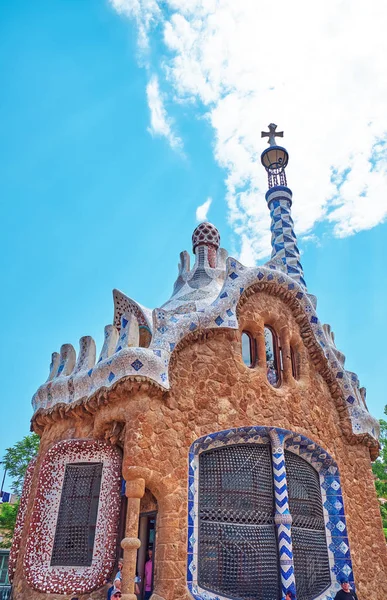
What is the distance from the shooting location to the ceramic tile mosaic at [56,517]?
17.3 ft

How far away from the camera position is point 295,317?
25.8 ft

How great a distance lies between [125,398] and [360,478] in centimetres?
453

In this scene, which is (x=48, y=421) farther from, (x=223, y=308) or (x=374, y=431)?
(x=374, y=431)

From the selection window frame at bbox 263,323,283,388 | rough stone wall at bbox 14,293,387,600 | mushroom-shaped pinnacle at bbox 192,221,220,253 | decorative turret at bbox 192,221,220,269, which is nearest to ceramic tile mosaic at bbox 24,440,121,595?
rough stone wall at bbox 14,293,387,600

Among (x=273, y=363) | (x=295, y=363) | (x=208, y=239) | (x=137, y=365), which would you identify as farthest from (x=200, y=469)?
(x=208, y=239)

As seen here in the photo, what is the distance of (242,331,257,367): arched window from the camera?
6996 millimetres

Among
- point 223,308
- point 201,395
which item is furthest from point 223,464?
point 223,308

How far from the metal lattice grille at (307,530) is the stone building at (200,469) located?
0.03 m

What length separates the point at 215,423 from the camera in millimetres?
5906

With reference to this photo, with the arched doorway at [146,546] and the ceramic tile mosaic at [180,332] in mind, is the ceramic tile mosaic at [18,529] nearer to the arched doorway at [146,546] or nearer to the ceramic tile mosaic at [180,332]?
the ceramic tile mosaic at [180,332]

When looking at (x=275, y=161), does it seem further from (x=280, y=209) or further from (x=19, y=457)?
(x=19, y=457)

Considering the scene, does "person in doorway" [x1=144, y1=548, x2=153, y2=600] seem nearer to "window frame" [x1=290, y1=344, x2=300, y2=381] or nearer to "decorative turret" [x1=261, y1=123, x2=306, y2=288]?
"window frame" [x1=290, y1=344, x2=300, y2=381]

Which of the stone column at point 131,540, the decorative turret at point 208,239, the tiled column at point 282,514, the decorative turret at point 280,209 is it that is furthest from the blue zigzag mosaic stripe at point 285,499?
the decorative turret at point 280,209

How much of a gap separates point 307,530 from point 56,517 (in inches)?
133
